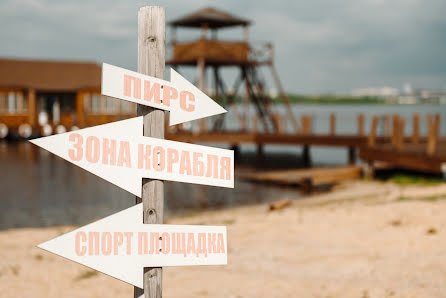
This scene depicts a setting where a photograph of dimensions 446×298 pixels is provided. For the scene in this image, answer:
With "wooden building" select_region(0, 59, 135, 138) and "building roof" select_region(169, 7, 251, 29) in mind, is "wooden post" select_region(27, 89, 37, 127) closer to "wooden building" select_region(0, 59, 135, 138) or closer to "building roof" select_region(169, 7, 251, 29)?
"wooden building" select_region(0, 59, 135, 138)

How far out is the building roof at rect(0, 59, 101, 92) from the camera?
43681 mm

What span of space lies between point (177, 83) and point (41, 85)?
43.4 metres

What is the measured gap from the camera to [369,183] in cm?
2064

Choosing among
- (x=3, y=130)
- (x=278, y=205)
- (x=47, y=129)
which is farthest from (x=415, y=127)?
(x=3, y=130)

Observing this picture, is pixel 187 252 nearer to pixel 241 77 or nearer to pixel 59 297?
pixel 59 297

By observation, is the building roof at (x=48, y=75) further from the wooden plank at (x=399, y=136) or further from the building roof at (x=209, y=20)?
the wooden plank at (x=399, y=136)

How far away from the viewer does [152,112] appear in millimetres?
3688

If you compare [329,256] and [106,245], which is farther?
[329,256]

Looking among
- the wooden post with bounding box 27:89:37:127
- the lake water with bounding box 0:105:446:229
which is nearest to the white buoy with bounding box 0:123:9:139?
the wooden post with bounding box 27:89:37:127

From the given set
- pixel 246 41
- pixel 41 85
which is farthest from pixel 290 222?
pixel 41 85

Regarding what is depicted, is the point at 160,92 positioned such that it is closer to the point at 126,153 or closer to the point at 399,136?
the point at 126,153

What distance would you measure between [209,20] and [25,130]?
19.9m

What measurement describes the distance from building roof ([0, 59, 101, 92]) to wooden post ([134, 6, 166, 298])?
42.7m

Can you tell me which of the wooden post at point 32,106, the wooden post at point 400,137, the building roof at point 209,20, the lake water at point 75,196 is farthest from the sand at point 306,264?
the wooden post at point 32,106
